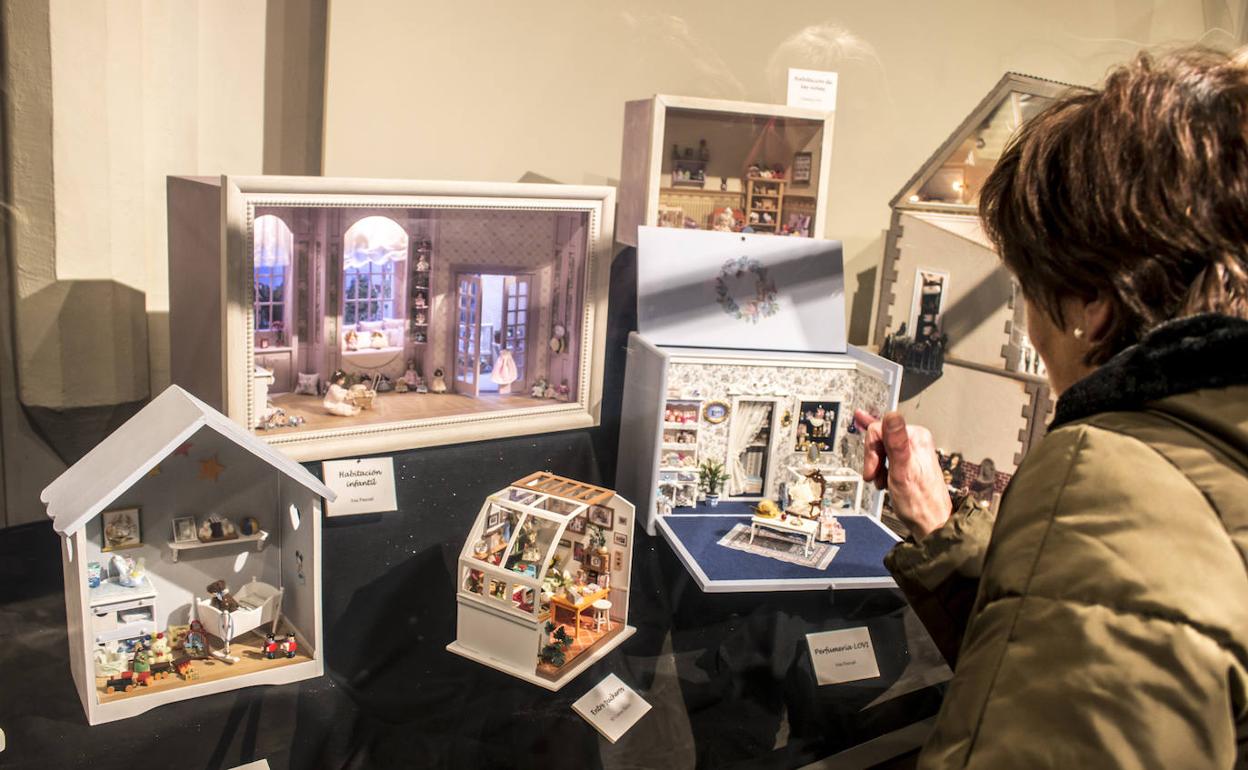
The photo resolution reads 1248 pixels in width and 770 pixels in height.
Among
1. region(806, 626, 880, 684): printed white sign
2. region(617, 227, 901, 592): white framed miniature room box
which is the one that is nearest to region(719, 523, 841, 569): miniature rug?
region(617, 227, 901, 592): white framed miniature room box

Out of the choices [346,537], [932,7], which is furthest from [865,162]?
[346,537]

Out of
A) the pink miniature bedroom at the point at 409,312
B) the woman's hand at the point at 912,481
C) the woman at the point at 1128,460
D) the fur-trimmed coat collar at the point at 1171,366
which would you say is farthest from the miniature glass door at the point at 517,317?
the fur-trimmed coat collar at the point at 1171,366

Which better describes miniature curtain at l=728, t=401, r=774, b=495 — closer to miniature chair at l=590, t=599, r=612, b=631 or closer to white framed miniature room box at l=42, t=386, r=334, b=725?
miniature chair at l=590, t=599, r=612, b=631

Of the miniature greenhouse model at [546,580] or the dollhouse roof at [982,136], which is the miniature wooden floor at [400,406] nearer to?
the miniature greenhouse model at [546,580]

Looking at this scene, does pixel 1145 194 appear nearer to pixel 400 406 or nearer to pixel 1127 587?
pixel 1127 587

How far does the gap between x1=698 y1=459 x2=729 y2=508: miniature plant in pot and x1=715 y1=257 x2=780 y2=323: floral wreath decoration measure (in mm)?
257

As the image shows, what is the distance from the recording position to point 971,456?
1.90 m

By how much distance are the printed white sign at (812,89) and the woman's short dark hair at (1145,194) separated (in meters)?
1.24

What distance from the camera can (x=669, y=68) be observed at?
1897 millimetres

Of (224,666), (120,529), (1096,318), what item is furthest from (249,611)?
(1096,318)

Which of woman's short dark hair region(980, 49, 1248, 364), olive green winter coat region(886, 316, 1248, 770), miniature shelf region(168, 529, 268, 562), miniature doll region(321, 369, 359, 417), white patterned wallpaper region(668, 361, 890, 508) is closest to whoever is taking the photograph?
olive green winter coat region(886, 316, 1248, 770)

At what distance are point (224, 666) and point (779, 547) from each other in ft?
2.68

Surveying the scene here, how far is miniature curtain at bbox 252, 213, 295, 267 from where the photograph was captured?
133cm

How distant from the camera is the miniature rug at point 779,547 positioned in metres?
1.58
